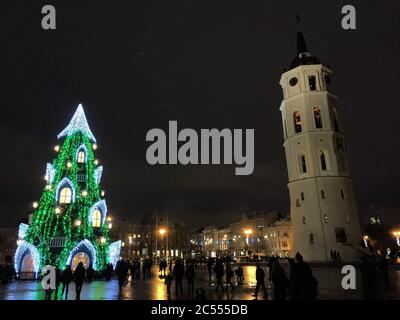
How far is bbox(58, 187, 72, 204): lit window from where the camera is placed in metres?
29.5

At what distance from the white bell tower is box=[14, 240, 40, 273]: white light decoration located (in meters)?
30.1

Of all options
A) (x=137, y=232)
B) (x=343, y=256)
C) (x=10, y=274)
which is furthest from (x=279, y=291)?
(x=137, y=232)

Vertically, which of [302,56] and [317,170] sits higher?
[302,56]

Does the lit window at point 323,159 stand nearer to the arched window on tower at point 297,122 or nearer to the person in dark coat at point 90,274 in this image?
the arched window on tower at point 297,122

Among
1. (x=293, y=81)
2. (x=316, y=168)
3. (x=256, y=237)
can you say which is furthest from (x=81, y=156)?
(x=256, y=237)

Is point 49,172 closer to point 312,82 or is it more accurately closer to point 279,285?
point 279,285

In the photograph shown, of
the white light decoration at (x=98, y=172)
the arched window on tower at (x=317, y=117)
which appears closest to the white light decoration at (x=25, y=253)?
the white light decoration at (x=98, y=172)

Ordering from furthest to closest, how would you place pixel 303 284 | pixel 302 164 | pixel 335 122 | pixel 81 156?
pixel 335 122, pixel 302 164, pixel 81 156, pixel 303 284

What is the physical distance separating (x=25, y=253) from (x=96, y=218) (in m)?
6.30

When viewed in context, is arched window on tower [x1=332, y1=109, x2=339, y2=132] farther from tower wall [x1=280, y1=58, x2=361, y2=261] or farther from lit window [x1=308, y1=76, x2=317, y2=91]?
lit window [x1=308, y1=76, x2=317, y2=91]

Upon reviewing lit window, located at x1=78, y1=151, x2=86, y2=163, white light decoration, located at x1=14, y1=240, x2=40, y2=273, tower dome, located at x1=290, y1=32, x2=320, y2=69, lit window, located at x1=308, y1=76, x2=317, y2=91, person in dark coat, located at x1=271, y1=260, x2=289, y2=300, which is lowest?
person in dark coat, located at x1=271, y1=260, x2=289, y2=300

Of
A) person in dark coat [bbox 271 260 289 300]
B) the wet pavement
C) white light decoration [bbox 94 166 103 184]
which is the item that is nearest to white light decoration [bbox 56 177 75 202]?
white light decoration [bbox 94 166 103 184]

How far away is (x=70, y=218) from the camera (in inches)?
1112
